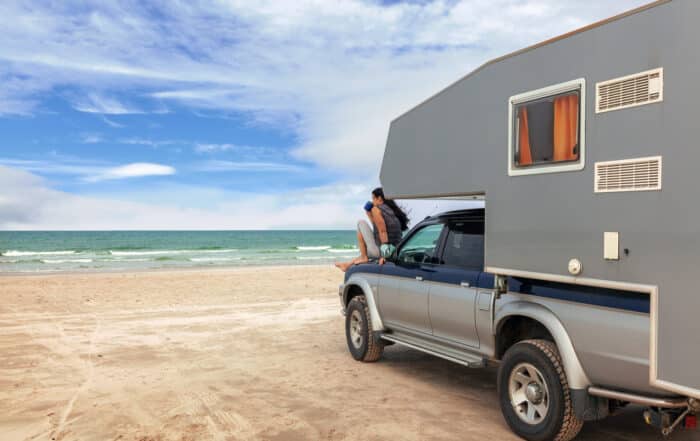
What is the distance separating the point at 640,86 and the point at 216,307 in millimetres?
10978

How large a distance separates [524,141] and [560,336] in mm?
1586

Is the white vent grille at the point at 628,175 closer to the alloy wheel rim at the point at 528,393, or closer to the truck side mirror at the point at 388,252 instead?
the alloy wheel rim at the point at 528,393

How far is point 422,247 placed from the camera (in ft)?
22.7

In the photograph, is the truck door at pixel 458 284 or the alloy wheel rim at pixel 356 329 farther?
the alloy wheel rim at pixel 356 329

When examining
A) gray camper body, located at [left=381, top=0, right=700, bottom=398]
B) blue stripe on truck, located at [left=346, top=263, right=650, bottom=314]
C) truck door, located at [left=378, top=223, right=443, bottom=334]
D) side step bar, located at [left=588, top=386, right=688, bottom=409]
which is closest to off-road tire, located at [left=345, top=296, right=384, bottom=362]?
truck door, located at [left=378, top=223, right=443, bottom=334]

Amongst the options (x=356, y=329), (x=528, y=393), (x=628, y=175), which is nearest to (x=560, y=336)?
(x=528, y=393)

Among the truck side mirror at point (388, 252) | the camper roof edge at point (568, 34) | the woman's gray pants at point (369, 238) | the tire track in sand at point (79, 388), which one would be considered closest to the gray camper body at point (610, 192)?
the camper roof edge at point (568, 34)

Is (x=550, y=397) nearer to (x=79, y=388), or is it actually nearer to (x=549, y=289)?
(x=549, y=289)

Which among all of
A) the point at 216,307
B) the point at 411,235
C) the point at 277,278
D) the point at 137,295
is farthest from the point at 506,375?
the point at 277,278

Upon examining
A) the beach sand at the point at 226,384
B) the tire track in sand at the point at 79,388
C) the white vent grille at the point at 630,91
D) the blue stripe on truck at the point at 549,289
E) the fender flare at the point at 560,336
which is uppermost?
the white vent grille at the point at 630,91

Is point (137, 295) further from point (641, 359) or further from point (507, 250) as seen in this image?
point (641, 359)

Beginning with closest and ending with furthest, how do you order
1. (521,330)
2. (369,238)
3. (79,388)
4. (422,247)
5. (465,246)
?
1. (521,330)
2. (465,246)
3. (79,388)
4. (422,247)
5. (369,238)

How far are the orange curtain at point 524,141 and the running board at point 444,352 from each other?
195cm

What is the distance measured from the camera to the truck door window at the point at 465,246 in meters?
5.81
